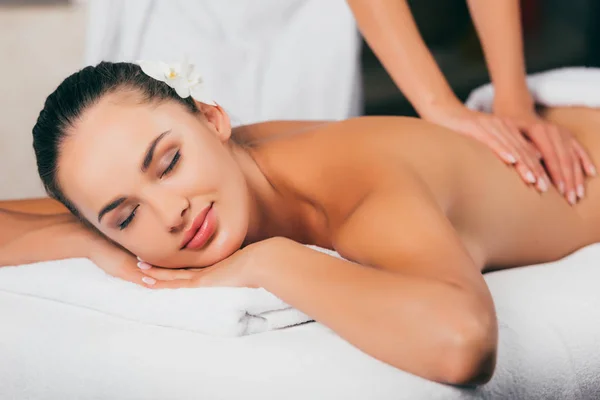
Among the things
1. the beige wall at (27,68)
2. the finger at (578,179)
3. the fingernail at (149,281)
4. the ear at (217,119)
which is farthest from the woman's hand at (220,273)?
the beige wall at (27,68)

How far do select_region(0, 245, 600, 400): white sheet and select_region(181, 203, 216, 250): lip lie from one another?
0.14 m

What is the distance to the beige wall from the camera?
184cm

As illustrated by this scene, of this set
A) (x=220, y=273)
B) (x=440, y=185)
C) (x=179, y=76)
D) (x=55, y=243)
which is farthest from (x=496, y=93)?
(x=55, y=243)

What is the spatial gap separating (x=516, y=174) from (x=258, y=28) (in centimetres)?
77

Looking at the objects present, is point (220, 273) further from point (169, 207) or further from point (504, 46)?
point (504, 46)

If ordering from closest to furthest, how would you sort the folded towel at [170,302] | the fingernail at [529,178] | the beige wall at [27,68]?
the folded towel at [170,302] < the fingernail at [529,178] < the beige wall at [27,68]

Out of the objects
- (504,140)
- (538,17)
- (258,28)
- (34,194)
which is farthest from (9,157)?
(538,17)

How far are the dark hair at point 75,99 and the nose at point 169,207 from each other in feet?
0.55

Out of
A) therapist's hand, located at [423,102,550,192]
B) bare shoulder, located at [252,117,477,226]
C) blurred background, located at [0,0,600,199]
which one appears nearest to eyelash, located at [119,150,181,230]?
bare shoulder, located at [252,117,477,226]

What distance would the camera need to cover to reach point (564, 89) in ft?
4.89

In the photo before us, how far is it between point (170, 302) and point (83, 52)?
3.83 feet

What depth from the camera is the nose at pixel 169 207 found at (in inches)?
39.2

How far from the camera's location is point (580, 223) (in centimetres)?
128

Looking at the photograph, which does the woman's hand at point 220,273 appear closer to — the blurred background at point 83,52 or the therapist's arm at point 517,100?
the therapist's arm at point 517,100
